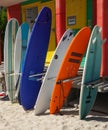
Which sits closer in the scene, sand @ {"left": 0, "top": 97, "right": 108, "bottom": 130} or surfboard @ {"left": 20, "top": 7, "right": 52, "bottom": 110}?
sand @ {"left": 0, "top": 97, "right": 108, "bottom": 130}

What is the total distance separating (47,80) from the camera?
6934 millimetres

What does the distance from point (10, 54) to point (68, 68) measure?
7.43 feet

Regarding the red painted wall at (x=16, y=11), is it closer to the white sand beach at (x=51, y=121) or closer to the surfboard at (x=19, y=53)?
the surfboard at (x=19, y=53)

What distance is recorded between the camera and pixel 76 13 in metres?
9.86

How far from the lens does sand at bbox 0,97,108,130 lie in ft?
19.8

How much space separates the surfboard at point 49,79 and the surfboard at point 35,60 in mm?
461

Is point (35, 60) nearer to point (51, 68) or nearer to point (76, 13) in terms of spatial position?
point (51, 68)

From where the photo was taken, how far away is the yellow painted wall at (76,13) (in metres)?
9.55

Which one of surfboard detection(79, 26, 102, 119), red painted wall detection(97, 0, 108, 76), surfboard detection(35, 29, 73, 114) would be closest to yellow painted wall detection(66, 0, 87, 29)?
red painted wall detection(97, 0, 108, 76)

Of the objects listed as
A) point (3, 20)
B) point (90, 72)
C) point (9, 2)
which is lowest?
point (90, 72)

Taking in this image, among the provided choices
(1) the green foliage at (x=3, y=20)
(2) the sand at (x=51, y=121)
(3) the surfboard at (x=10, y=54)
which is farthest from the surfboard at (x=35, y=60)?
(1) the green foliage at (x=3, y=20)

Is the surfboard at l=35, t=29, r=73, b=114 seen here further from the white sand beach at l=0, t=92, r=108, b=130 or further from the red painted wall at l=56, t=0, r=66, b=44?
the red painted wall at l=56, t=0, r=66, b=44

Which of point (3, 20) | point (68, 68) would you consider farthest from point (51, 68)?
point (3, 20)

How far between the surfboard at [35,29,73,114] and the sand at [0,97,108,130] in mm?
189
